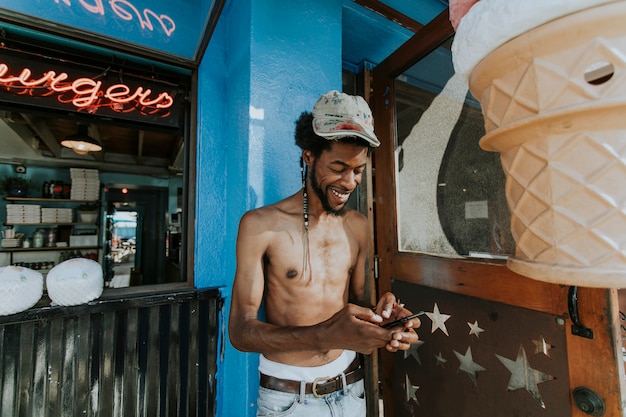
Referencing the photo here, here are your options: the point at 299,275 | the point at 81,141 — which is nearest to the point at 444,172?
the point at 299,275

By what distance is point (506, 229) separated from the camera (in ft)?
4.87

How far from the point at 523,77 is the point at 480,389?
1641 mm

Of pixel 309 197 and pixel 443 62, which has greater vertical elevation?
pixel 443 62

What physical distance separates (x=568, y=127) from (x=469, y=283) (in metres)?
1.21

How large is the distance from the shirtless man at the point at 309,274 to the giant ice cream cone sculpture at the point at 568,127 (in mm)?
702

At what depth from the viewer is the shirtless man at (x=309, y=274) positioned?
4.47 feet

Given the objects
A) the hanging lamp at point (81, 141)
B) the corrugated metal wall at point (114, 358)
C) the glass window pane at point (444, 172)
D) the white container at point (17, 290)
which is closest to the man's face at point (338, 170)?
the glass window pane at point (444, 172)

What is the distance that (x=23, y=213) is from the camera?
6.43 m

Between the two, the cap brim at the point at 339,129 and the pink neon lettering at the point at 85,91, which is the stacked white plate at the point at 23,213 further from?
the cap brim at the point at 339,129

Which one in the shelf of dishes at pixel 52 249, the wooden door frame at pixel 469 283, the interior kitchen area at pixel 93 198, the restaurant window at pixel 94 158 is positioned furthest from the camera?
the shelf of dishes at pixel 52 249

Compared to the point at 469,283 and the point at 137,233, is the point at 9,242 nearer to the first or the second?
the point at 137,233

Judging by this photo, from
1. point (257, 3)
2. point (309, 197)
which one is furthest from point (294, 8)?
point (309, 197)

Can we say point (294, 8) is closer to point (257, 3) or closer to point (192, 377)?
point (257, 3)

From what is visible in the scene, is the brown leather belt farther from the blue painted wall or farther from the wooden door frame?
the wooden door frame
